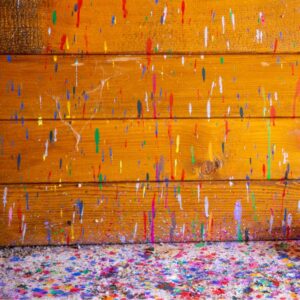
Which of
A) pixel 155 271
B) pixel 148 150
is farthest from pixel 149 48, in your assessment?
pixel 155 271

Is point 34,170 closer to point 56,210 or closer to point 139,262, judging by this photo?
point 56,210

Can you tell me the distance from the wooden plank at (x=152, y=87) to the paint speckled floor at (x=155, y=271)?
1.27 feet

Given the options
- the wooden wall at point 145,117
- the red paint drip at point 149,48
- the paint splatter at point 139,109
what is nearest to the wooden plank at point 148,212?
the wooden wall at point 145,117

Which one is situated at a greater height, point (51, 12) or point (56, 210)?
point (51, 12)

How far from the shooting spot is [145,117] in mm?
1259

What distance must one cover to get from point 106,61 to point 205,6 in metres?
0.32

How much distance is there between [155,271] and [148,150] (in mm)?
339

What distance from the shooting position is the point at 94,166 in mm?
1272

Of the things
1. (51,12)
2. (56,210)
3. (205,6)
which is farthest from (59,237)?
(205,6)

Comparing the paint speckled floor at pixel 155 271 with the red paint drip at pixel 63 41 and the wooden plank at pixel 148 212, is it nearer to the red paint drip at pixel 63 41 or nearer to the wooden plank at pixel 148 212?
the wooden plank at pixel 148 212

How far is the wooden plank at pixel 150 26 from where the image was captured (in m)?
1.22

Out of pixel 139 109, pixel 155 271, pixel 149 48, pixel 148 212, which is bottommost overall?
pixel 155 271

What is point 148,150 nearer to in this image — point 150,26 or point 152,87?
point 152,87

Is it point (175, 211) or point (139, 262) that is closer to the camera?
point (139, 262)
